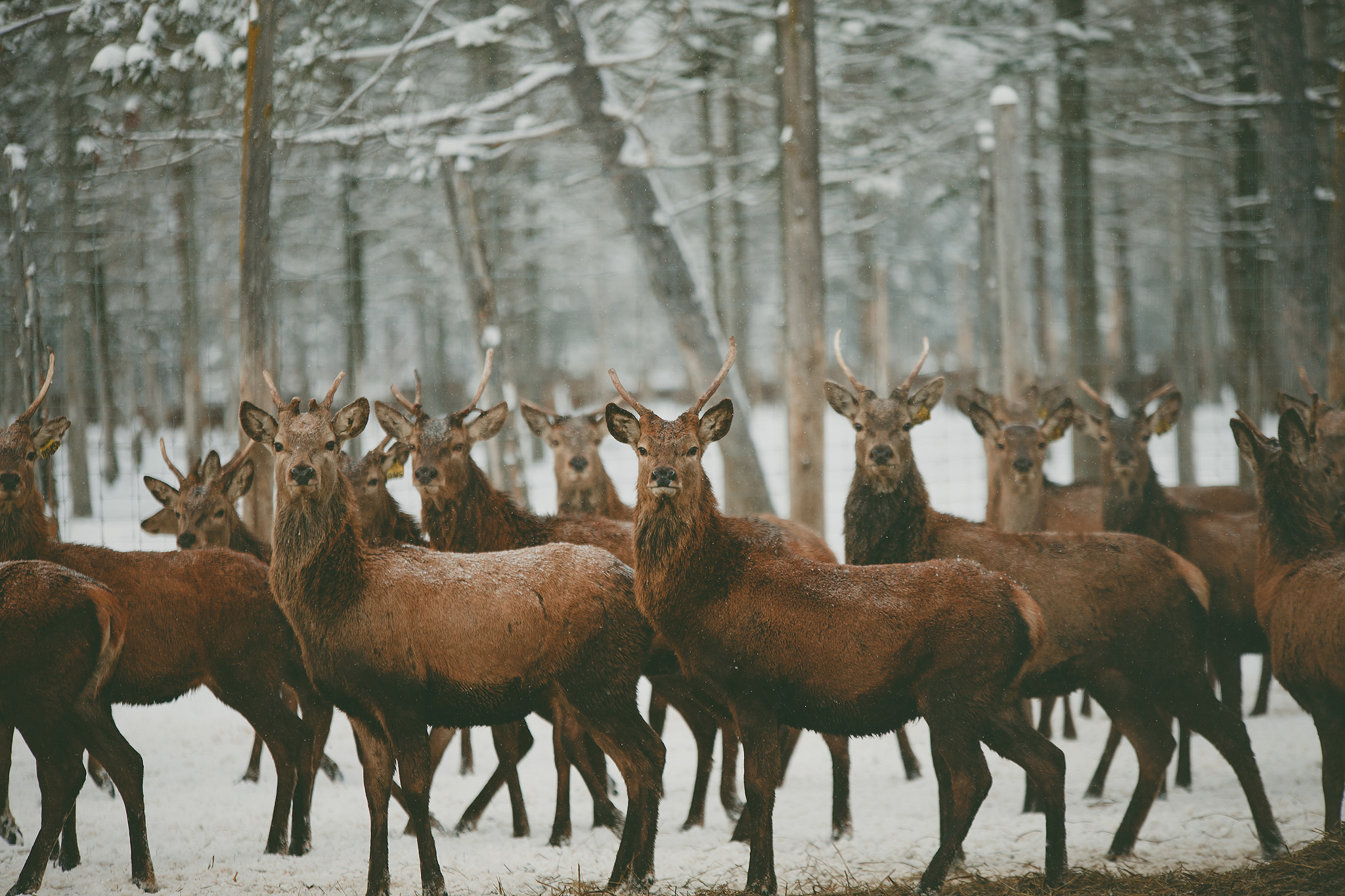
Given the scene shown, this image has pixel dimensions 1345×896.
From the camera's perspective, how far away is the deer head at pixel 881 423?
6746mm

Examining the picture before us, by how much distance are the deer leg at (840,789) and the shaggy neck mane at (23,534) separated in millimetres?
4752

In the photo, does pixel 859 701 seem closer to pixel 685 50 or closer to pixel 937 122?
pixel 685 50

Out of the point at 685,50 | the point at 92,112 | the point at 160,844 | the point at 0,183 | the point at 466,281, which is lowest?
the point at 160,844

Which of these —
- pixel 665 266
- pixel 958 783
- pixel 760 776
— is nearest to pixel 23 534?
pixel 760 776

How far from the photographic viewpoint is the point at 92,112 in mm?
10984

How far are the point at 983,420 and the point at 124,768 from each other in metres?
6.53

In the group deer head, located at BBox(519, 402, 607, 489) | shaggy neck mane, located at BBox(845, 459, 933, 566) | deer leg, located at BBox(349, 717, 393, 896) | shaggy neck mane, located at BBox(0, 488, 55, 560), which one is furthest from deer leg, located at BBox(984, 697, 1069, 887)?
shaggy neck mane, located at BBox(0, 488, 55, 560)

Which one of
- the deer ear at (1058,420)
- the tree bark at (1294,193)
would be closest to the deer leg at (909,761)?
the deer ear at (1058,420)

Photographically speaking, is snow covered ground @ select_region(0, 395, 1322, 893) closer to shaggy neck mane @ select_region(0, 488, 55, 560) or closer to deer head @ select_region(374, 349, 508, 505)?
shaggy neck mane @ select_region(0, 488, 55, 560)

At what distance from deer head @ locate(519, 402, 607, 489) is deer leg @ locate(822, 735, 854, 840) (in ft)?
10.7

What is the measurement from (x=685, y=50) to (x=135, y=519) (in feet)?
27.7

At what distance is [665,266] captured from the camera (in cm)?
1141

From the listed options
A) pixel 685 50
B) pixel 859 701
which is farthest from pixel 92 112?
pixel 859 701

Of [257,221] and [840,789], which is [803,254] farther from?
[840,789]
